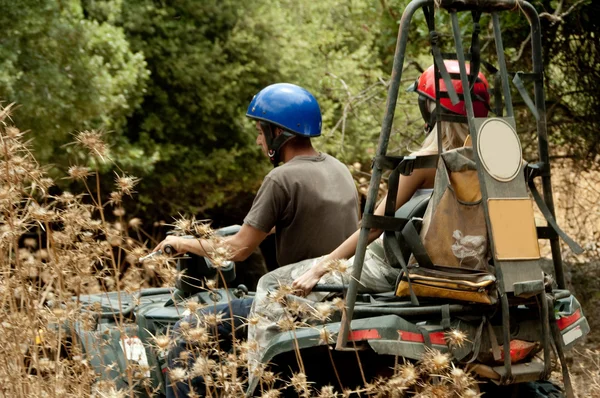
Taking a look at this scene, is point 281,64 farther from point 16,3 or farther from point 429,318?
point 429,318

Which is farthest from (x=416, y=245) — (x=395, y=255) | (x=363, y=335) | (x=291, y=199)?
(x=291, y=199)

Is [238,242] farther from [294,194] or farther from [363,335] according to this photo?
[363,335]

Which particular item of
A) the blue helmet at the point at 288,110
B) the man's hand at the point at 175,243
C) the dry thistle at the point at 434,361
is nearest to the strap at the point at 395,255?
the dry thistle at the point at 434,361

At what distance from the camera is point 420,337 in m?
3.68

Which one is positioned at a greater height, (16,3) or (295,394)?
(16,3)

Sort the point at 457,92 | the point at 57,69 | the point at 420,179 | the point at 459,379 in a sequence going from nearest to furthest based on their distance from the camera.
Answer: the point at 459,379
the point at 420,179
the point at 457,92
the point at 57,69

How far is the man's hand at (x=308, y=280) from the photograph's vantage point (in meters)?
4.15

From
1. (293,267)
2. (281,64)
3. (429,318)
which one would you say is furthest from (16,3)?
(429,318)

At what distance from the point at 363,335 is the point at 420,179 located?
75cm

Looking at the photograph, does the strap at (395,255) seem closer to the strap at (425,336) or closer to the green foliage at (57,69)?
the strap at (425,336)

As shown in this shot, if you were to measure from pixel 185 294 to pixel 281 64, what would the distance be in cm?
1157

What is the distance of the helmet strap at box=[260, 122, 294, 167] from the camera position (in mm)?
5137

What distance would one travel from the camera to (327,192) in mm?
4930

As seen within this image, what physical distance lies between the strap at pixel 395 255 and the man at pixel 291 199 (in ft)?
3.22
